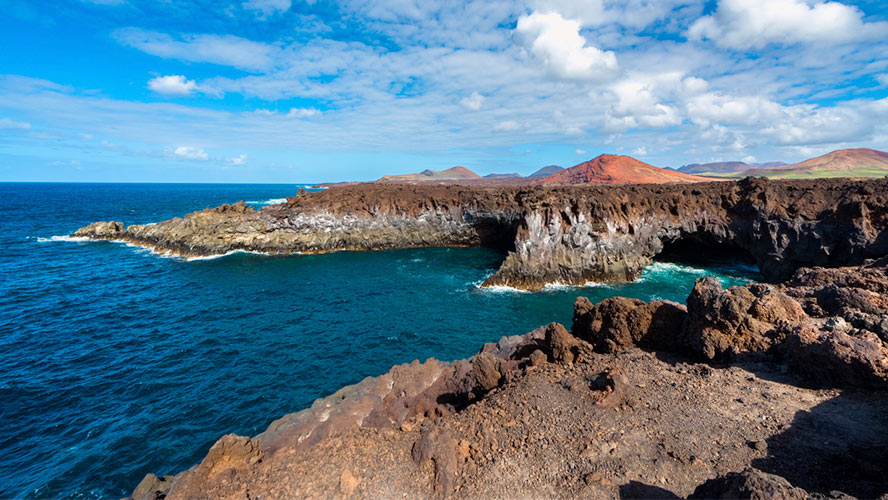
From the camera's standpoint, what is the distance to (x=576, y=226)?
117 feet

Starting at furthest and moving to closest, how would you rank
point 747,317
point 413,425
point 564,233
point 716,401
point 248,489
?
point 564,233, point 747,317, point 413,425, point 716,401, point 248,489

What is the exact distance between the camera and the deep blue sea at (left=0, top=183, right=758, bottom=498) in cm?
1385

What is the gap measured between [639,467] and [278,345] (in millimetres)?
19380

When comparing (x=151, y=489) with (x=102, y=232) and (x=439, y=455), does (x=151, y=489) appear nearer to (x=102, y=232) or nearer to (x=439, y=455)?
(x=439, y=455)

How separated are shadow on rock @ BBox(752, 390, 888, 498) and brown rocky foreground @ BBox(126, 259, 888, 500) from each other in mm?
31

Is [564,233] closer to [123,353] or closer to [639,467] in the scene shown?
[639,467]

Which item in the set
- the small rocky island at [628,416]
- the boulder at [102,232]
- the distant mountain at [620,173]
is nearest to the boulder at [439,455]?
the small rocky island at [628,416]

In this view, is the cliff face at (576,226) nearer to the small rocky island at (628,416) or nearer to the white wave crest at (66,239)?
the white wave crest at (66,239)

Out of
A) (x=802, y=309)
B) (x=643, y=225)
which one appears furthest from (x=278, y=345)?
(x=643, y=225)

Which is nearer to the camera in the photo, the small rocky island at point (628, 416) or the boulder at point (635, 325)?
the small rocky island at point (628, 416)

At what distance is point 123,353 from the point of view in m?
20.6

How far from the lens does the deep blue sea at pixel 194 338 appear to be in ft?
45.4

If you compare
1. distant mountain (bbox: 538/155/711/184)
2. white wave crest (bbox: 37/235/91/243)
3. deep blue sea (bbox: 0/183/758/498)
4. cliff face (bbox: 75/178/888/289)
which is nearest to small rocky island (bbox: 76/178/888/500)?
deep blue sea (bbox: 0/183/758/498)

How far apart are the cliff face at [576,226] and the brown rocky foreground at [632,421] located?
2116cm
